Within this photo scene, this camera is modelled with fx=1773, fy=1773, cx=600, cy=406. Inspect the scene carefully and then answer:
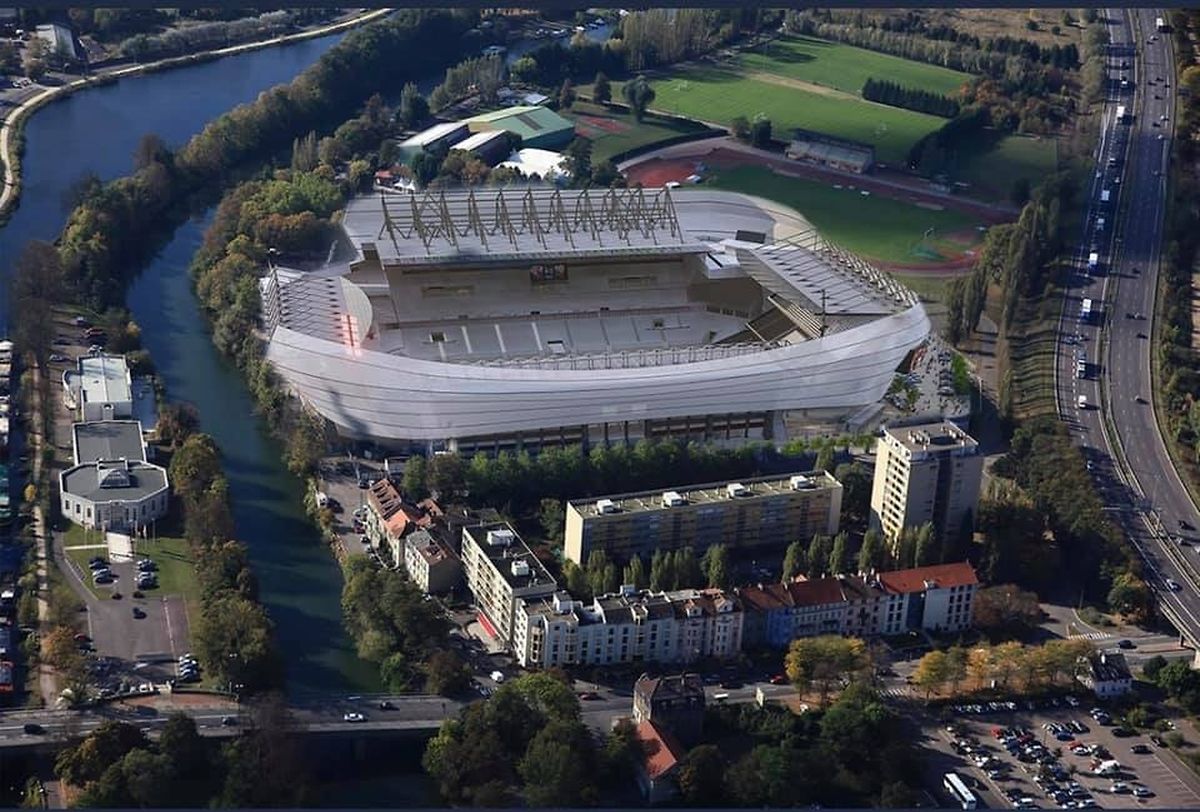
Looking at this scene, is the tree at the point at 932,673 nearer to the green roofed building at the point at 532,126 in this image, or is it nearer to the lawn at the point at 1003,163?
the lawn at the point at 1003,163

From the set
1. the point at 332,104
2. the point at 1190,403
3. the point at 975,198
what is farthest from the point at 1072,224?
the point at 332,104

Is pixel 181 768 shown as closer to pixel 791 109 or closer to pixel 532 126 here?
pixel 532 126

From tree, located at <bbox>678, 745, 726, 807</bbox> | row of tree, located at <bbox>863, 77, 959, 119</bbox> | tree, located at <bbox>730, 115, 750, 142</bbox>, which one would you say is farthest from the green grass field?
tree, located at <bbox>678, 745, 726, 807</bbox>

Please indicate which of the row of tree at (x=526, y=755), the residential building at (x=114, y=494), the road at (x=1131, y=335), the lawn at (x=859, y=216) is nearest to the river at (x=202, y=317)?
the residential building at (x=114, y=494)

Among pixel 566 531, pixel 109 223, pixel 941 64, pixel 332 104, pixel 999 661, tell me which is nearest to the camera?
pixel 999 661

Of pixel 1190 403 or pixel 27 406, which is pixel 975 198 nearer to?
pixel 1190 403

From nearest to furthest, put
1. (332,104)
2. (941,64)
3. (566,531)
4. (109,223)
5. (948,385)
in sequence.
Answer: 1. (566,531)
2. (948,385)
3. (109,223)
4. (332,104)
5. (941,64)
